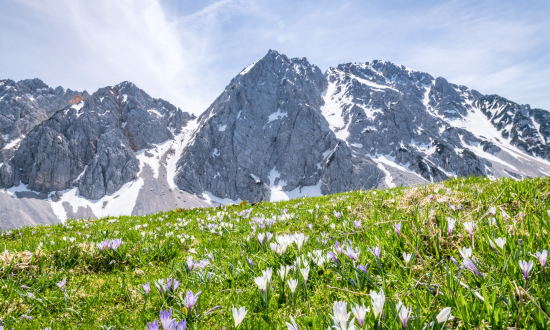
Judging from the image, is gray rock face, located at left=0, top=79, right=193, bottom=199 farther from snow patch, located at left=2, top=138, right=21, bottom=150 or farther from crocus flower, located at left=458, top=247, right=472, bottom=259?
crocus flower, located at left=458, top=247, right=472, bottom=259

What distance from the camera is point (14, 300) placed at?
2791 millimetres

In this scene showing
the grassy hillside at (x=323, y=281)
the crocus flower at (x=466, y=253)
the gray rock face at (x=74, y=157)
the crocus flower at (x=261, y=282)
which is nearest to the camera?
the grassy hillside at (x=323, y=281)

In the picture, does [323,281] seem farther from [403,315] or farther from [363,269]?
[403,315]

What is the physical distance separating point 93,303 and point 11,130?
291 meters

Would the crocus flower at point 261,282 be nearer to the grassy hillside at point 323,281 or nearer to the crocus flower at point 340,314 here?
the grassy hillside at point 323,281

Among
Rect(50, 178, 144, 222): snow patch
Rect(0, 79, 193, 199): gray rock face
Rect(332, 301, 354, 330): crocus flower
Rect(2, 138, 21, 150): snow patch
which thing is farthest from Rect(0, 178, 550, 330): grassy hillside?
Rect(2, 138, 21, 150): snow patch

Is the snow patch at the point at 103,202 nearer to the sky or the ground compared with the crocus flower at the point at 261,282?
nearer to the ground

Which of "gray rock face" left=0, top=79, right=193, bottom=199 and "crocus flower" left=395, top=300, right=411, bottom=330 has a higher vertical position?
"gray rock face" left=0, top=79, right=193, bottom=199

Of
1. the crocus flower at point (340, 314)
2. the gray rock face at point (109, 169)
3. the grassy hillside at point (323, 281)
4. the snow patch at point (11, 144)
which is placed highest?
the snow patch at point (11, 144)

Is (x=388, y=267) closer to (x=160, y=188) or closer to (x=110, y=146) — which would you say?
(x=160, y=188)

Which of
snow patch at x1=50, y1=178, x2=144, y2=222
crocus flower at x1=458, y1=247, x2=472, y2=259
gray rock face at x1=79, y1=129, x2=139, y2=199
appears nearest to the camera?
crocus flower at x1=458, y1=247, x2=472, y2=259

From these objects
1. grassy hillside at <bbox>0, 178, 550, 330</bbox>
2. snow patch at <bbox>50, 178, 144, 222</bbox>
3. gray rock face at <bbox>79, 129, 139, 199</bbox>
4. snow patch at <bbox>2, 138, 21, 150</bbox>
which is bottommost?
snow patch at <bbox>50, 178, 144, 222</bbox>

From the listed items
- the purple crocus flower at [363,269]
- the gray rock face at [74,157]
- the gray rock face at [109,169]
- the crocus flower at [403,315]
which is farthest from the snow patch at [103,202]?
the crocus flower at [403,315]

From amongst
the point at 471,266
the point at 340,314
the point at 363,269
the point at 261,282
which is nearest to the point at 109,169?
the point at 261,282
